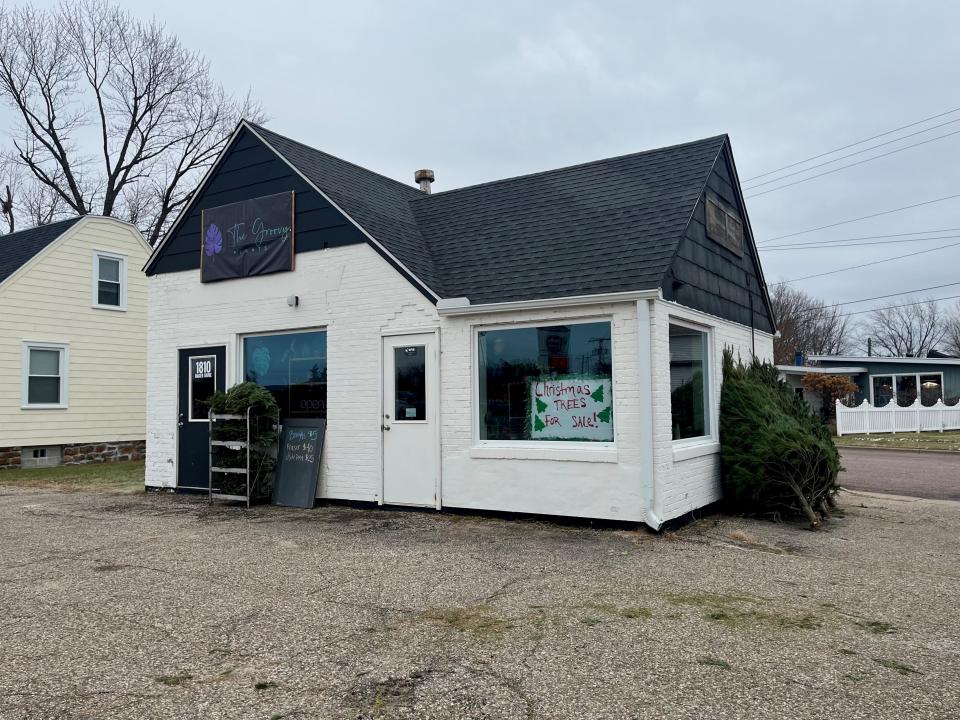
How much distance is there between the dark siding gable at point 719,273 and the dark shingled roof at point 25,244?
15.3 meters

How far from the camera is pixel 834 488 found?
941 centimetres

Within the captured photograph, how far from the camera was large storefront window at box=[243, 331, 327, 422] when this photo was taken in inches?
418

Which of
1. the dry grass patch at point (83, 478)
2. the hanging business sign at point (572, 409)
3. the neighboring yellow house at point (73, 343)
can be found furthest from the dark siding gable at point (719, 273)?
the neighboring yellow house at point (73, 343)

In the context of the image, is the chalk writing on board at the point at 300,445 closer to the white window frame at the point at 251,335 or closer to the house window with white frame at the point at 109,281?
the white window frame at the point at 251,335

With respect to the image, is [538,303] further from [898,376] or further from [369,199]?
[898,376]

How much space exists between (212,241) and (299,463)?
381cm

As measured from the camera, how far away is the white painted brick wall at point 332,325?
32.8 ft

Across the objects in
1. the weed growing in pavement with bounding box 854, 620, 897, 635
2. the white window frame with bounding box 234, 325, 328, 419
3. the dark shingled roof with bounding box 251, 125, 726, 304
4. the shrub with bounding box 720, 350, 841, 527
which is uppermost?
the dark shingled roof with bounding box 251, 125, 726, 304

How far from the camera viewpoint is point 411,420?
977cm

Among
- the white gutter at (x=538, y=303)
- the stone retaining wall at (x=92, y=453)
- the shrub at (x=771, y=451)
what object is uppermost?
the white gutter at (x=538, y=303)

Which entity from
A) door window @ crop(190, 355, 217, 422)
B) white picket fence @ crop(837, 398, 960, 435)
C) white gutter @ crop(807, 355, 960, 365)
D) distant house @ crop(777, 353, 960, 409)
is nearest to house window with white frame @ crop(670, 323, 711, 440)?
door window @ crop(190, 355, 217, 422)

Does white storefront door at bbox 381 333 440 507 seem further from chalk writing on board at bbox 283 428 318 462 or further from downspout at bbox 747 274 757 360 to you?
downspout at bbox 747 274 757 360

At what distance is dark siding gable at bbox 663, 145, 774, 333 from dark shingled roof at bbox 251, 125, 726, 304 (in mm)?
367

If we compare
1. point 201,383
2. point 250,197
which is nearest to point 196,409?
point 201,383
